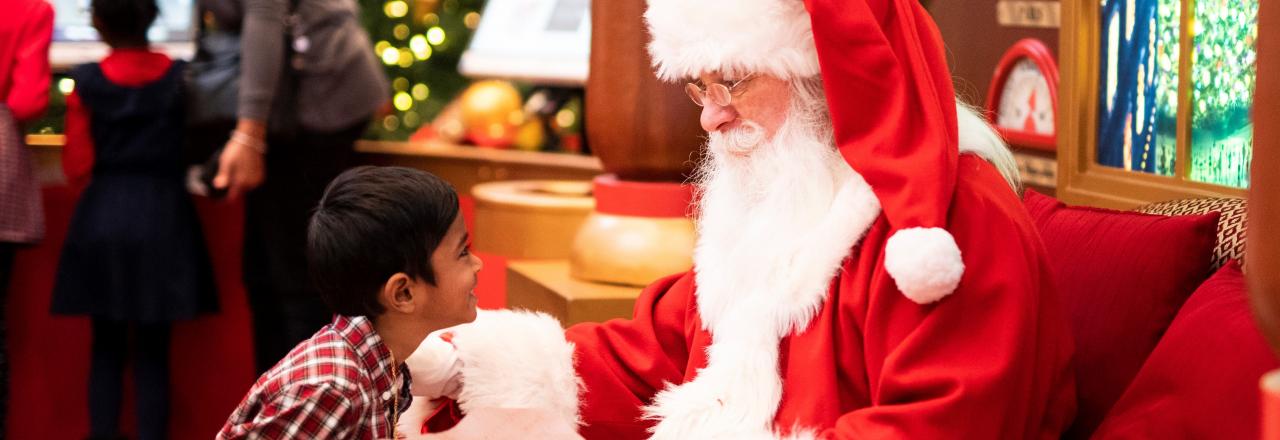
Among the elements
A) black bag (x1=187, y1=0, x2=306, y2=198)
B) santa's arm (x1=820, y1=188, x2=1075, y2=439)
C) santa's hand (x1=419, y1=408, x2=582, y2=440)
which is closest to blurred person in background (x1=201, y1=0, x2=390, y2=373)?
black bag (x1=187, y1=0, x2=306, y2=198)

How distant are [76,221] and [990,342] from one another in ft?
8.33

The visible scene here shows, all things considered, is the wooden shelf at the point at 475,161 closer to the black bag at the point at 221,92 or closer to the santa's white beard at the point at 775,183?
the black bag at the point at 221,92

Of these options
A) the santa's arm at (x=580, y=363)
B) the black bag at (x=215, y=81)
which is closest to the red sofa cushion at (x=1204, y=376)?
the santa's arm at (x=580, y=363)

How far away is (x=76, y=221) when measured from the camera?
10.8 ft

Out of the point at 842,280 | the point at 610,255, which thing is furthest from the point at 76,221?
the point at 842,280

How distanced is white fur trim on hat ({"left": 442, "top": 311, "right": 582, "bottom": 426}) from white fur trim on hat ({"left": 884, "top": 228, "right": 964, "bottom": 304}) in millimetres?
592

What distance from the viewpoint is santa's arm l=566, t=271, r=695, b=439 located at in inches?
76.9


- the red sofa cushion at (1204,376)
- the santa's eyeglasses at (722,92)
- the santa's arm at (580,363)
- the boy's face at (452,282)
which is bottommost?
the santa's arm at (580,363)

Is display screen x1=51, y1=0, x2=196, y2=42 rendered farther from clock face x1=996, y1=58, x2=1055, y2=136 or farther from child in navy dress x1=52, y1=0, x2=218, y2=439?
clock face x1=996, y1=58, x2=1055, y2=136

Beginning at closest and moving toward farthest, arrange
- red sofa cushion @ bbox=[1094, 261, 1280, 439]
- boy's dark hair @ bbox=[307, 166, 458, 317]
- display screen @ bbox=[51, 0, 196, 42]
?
red sofa cushion @ bbox=[1094, 261, 1280, 439] → boy's dark hair @ bbox=[307, 166, 458, 317] → display screen @ bbox=[51, 0, 196, 42]

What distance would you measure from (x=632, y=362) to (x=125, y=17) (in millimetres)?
1855

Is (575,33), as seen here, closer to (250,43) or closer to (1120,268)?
(250,43)

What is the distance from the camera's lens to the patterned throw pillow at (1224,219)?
1645 mm

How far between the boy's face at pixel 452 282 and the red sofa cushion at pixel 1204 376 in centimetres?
79
